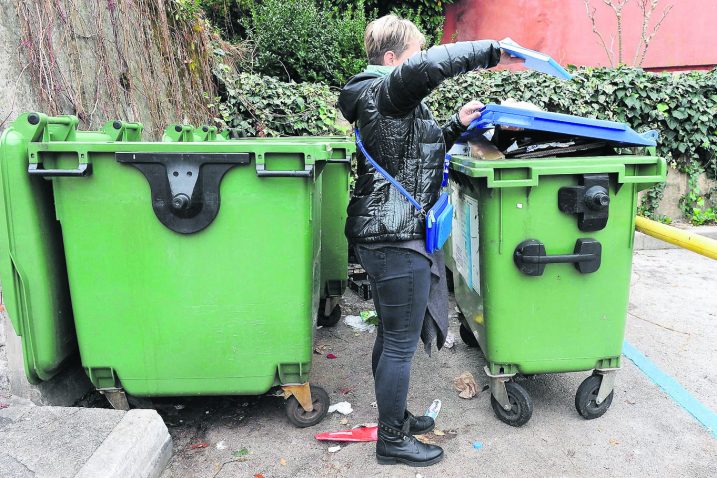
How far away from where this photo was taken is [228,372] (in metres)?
2.44

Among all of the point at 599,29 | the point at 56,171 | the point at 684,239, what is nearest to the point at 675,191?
the point at 599,29

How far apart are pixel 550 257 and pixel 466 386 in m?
0.97

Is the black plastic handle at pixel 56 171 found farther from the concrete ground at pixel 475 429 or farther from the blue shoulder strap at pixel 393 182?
the concrete ground at pixel 475 429

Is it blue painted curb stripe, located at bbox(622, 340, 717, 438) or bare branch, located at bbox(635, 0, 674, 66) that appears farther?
bare branch, located at bbox(635, 0, 674, 66)

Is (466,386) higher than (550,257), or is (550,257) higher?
(550,257)

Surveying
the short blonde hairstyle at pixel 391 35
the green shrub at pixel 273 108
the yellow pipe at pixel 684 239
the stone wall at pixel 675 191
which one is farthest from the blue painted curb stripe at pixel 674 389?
the stone wall at pixel 675 191

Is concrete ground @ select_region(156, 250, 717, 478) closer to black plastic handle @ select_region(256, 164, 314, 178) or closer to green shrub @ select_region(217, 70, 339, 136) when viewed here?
black plastic handle @ select_region(256, 164, 314, 178)

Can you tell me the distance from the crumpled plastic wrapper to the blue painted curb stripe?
1053 mm

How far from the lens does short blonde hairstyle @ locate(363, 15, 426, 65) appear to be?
2186mm

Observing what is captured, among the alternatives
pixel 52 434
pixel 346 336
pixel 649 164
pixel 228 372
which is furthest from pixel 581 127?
pixel 52 434

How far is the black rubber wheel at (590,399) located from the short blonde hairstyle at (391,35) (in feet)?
5.99

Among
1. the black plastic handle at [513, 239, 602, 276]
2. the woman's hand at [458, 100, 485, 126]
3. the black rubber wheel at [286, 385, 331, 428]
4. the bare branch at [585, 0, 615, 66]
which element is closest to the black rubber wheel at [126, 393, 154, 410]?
the black rubber wheel at [286, 385, 331, 428]

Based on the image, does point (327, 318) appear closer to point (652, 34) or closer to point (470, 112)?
point (470, 112)

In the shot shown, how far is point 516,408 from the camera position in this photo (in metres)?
2.65
